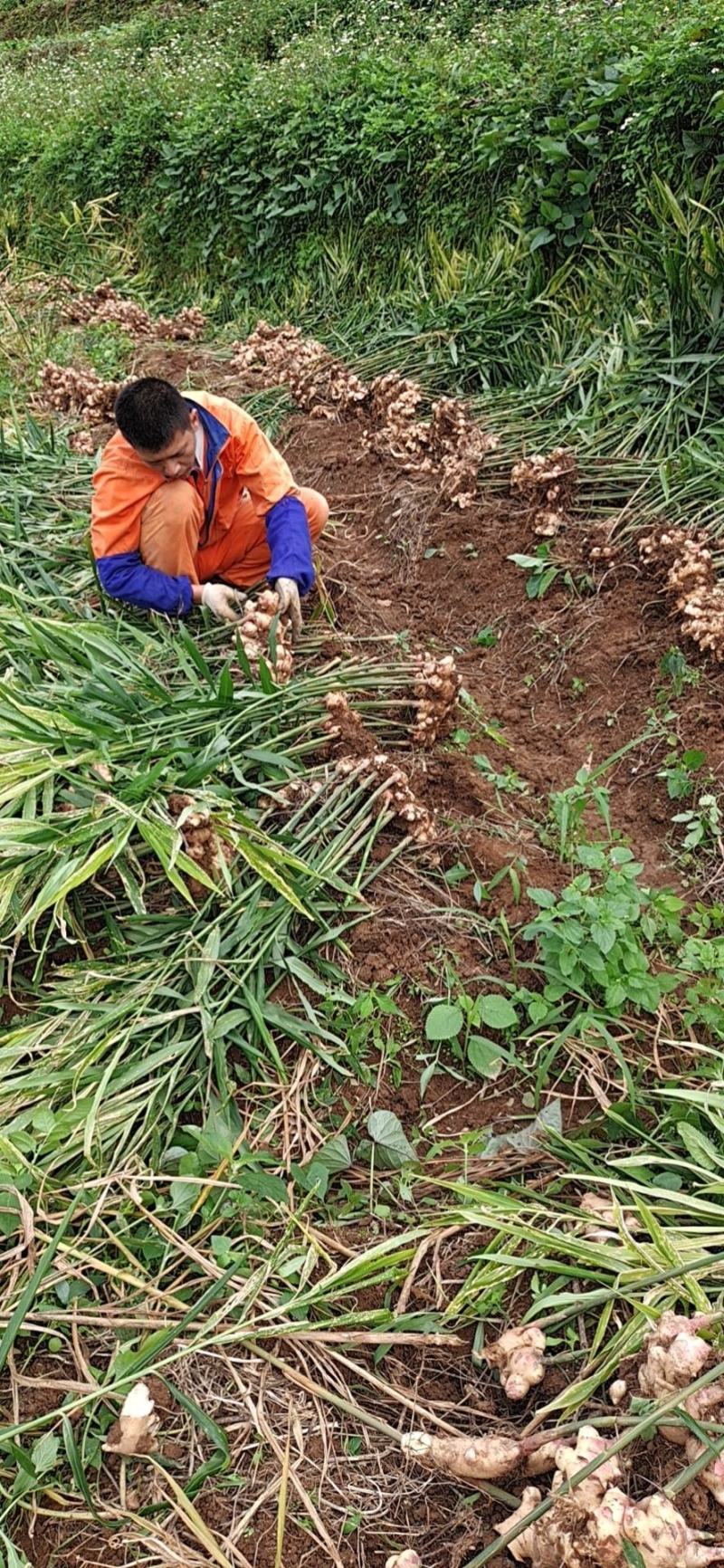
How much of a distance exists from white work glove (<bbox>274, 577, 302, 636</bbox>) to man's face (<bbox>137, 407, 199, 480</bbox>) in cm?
41

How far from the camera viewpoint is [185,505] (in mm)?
2918

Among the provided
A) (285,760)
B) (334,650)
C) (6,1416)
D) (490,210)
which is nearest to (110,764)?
(285,760)

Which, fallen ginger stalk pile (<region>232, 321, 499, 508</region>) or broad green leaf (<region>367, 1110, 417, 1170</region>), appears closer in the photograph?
broad green leaf (<region>367, 1110, 417, 1170</region>)

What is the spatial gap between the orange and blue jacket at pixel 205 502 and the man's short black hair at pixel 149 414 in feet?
0.49

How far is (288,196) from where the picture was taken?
5512 millimetres

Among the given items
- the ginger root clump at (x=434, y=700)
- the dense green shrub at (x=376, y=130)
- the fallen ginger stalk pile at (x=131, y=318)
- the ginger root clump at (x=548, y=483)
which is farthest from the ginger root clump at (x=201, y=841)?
the fallen ginger stalk pile at (x=131, y=318)

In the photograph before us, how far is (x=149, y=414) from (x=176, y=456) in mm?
169

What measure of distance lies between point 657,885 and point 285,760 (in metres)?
0.92

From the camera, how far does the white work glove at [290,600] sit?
112 inches

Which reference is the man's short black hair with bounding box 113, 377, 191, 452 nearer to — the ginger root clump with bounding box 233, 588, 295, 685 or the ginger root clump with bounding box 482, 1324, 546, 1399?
the ginger root clump with bounding box 233, 588, 295, 685

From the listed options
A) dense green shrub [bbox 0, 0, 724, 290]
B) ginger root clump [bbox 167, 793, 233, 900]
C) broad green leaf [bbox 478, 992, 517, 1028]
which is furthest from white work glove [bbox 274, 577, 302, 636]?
dense green shrub [bbox 0, 0, 724, 290]

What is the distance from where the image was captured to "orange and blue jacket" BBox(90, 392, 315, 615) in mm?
2896

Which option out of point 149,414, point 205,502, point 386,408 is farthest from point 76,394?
point 149,414

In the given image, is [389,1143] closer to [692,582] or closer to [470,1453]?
[470,1453]
